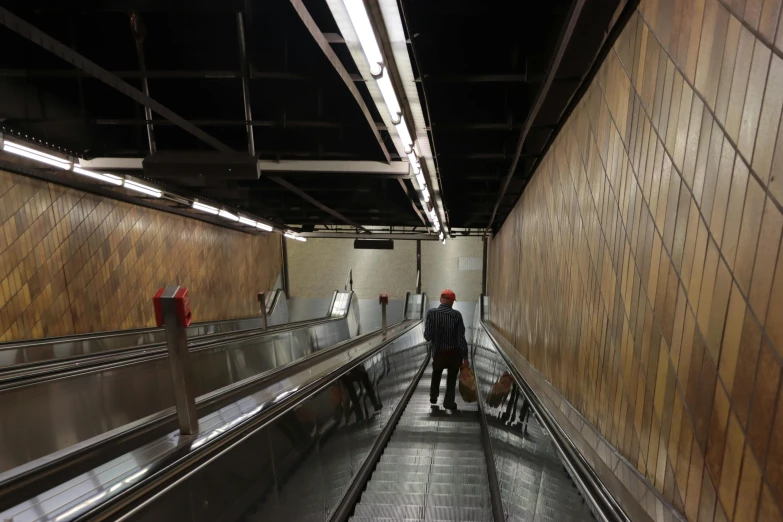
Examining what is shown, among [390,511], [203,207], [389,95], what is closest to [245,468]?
[390,511]

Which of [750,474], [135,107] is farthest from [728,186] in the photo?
[135,107]

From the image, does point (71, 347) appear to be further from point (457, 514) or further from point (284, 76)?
point (457, 514)

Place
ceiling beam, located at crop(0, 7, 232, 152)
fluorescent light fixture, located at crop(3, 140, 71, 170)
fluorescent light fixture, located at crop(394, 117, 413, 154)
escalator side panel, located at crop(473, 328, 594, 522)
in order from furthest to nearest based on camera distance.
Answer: fluorescent light fixture, located at crop(3, 140, 71, 170) < fluorescent light fixture, located at crop(394, 117, 413, 154) < ceiling beam, located at crop(0, 7, 232, 152) < escalator side panel, located at crop(473, 328, 594, 522)

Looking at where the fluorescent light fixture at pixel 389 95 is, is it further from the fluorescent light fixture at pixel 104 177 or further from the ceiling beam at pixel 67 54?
the fluorescent light fixture at pixel 104 177

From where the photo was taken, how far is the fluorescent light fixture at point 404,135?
151 inches

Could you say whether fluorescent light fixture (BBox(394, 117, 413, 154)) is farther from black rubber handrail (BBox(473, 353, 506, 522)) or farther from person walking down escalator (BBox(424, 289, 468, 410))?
black rubber handrail (BBox(473, 353, 506, 522))

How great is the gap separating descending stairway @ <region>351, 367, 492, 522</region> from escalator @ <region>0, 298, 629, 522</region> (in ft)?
0.04

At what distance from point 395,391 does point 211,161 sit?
3.27m

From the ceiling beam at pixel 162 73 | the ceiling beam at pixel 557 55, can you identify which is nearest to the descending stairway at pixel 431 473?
the ceiling beam at pixel 557 55

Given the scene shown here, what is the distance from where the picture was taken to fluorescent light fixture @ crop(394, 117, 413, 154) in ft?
12.6

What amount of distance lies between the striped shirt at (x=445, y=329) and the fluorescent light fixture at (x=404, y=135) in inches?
77.4

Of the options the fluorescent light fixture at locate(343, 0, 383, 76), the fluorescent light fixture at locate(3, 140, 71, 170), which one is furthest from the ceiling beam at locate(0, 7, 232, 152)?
the fluorescent light fixture at locate(343, 0, 383, 76)

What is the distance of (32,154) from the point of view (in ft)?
14.6

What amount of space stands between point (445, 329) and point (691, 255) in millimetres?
3728
